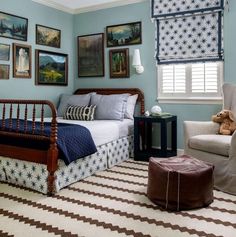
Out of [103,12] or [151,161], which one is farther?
[103,12]

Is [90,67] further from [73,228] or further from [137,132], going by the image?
[73,228]

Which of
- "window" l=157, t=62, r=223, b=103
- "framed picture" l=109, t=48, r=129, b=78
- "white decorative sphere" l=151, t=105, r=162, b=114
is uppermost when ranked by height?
"framed picture" l=109, t=48, r=129, b=78

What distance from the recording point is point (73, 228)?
2.21 meters

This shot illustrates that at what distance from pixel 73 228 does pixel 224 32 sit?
3210 mm

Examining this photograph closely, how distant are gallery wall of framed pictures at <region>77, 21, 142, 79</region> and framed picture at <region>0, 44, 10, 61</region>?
4.66 feet

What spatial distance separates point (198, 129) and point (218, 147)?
1.72 ft

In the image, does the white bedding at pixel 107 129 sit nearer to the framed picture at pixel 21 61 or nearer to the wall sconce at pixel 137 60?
the wall sconce at pixel 137 60

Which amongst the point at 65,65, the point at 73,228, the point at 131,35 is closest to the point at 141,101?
the point at 131,35

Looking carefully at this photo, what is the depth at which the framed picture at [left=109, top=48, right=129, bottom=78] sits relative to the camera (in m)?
4.80

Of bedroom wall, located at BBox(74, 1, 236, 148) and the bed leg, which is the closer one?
the bed leg

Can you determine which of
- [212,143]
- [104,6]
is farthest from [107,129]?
[104,6]

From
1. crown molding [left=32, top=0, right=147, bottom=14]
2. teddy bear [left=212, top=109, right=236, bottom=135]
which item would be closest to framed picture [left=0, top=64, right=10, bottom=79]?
crown molding [left=32, top=0, right=147, bottom=14]

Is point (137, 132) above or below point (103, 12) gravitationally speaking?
below

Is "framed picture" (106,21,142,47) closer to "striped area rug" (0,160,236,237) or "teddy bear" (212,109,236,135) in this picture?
"teddy bear" (212,109,236,135)
